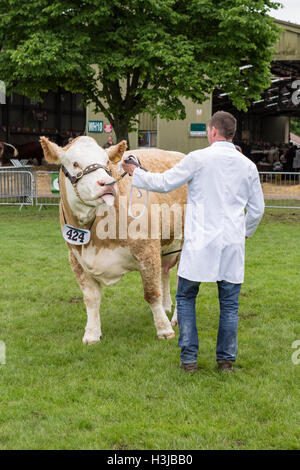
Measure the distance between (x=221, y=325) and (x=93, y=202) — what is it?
148cm

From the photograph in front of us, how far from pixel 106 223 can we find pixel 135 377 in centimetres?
145

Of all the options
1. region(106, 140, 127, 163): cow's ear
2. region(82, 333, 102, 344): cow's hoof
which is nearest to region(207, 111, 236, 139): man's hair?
region(106, 140, 127, 163): cow's ear

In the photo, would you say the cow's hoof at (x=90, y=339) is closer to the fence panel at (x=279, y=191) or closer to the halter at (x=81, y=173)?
the halter at (x=81, y=173)

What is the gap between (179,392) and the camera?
4.39 m

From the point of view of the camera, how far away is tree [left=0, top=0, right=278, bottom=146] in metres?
15.2

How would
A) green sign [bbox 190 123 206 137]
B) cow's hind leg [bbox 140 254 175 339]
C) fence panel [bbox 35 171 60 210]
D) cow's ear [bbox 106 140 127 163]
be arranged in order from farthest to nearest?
green sign [bbox 190 123 206 137], fence panel [bbox 35 171 60 210], cow's hind leg [bbox 140 254 175 339], cow's ear [bbox 106 140 127 163]

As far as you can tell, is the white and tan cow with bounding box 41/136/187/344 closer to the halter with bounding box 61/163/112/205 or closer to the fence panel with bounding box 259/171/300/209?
the halter with bounding box 61/163/112/205

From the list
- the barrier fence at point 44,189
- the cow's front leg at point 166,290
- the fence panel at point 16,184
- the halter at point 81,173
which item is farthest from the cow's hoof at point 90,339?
the fence panel at point 16,184

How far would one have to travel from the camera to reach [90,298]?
221 inches

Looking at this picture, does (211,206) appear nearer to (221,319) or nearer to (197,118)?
(221,319)

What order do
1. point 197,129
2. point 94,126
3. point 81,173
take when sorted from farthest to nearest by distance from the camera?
1. point 197,129
2. point 94,126
3. point 81,173

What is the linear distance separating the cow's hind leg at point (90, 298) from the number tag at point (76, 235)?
435 millimetres

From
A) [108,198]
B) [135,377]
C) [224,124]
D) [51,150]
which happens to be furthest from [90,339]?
[224,124]

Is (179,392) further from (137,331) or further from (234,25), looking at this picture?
(234,25)
